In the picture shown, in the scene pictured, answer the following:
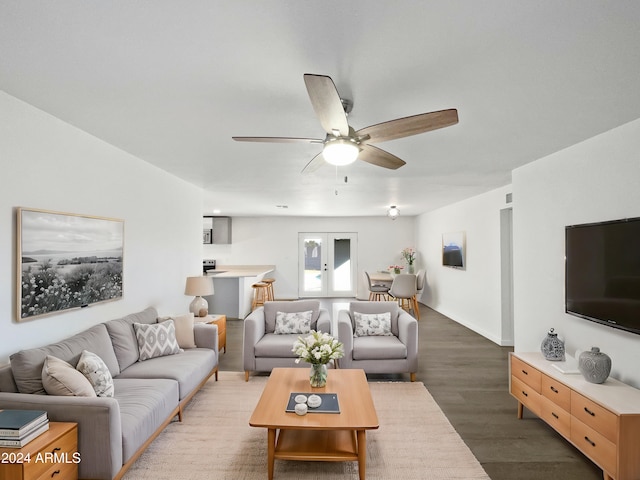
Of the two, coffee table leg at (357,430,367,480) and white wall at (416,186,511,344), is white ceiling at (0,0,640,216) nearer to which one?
coffee table leg at (357,430,367,480)

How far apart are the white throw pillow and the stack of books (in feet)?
5.94

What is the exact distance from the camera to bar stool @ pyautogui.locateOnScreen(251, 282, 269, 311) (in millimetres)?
7867

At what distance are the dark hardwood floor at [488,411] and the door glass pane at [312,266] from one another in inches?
174

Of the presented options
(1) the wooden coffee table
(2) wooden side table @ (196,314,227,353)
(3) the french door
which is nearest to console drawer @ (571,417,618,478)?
(1) the wooden coffee table

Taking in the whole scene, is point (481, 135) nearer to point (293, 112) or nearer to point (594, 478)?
point (293, 112)

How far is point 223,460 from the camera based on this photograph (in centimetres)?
256

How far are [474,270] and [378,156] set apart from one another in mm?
4694

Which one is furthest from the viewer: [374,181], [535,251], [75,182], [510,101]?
[374,181]

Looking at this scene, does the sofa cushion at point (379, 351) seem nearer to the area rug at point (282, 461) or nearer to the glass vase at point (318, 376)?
the area rug at point (282, 461)

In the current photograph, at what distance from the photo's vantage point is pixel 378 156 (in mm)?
2488

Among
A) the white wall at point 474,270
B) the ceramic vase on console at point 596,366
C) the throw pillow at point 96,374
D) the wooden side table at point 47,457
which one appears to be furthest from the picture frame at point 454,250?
the wooden side table at point 47,457

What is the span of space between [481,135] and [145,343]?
3.56m

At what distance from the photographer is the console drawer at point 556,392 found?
8.47ft

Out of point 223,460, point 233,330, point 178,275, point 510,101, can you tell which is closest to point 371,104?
point 510,101
